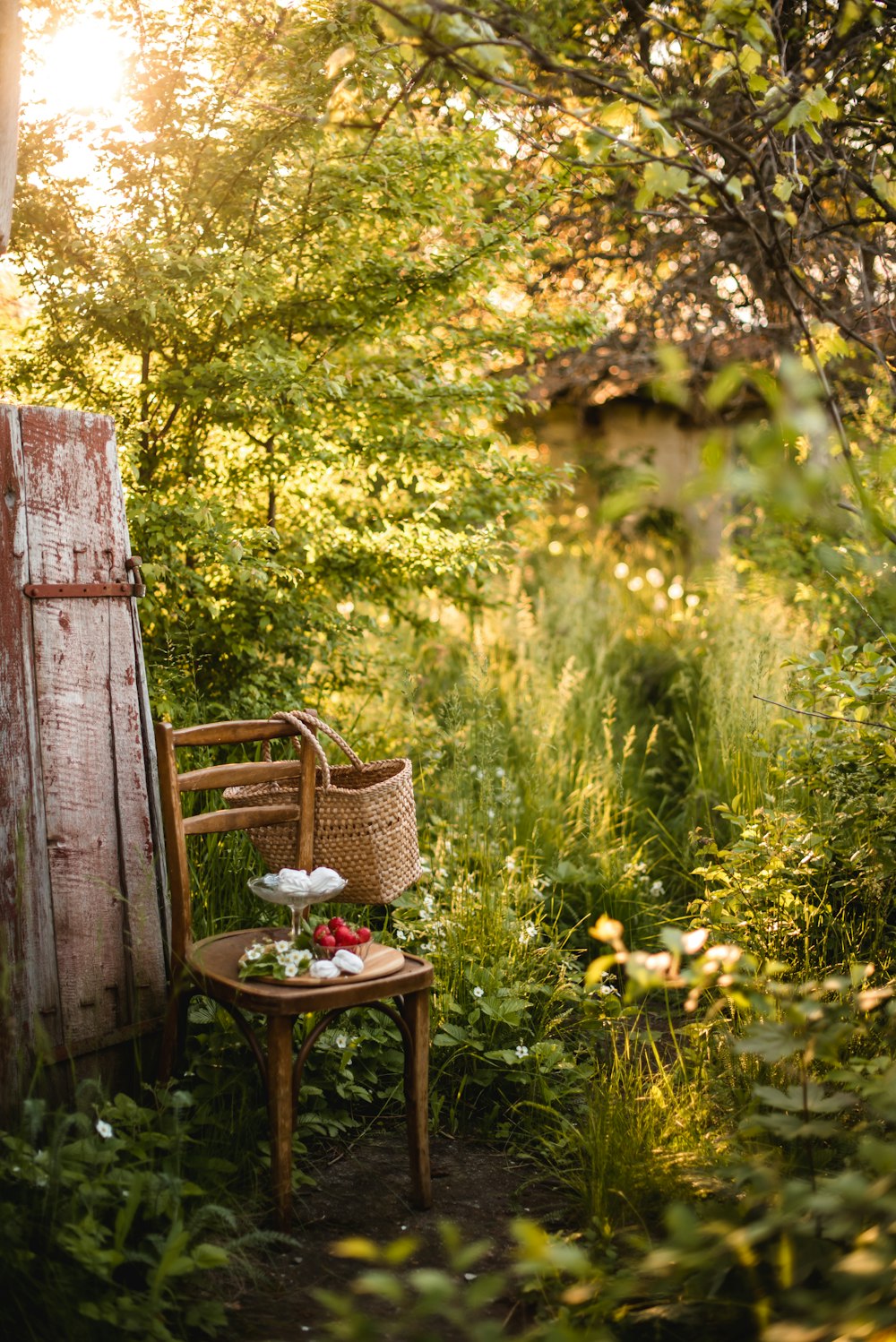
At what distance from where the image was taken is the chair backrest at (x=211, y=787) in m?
2.69

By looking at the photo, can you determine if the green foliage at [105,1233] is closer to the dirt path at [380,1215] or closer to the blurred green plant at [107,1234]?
the blurred green plant at [107,1234]

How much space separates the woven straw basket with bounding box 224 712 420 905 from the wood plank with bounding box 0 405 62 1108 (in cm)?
57

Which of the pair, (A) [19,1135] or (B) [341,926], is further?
(B) [341,926]

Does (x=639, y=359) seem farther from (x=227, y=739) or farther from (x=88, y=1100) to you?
(x=88, y=1100)

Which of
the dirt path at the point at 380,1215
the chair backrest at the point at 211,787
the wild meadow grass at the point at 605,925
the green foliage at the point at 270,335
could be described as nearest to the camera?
the dirt path at the point at 380,1215

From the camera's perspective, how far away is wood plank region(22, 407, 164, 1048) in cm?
274

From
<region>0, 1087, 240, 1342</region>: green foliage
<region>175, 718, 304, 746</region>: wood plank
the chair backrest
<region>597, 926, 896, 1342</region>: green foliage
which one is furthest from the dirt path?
<region>175, 718, 304, 746</region>: wood plank

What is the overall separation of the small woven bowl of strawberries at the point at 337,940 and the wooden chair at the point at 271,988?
0.12m

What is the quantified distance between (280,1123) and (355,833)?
74 centimetres

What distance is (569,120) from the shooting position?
5090 millimetres

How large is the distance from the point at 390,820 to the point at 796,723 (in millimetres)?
1273

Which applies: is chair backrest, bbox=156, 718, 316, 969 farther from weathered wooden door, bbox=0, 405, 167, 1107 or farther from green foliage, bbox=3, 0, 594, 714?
green foliage, bbox=3, 0, 594, 714

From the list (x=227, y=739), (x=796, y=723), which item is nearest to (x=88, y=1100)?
(x=227, y=739)

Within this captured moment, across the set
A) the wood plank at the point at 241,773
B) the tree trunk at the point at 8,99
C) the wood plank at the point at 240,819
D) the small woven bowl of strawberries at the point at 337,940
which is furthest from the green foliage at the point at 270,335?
the small woven bowl of strawberries at the point at 337,940
